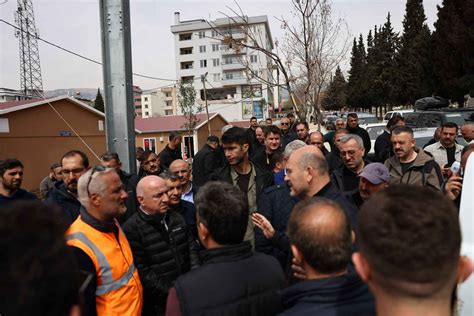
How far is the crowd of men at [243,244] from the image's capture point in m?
1.07

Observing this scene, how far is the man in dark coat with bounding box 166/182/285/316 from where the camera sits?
73.5 inches

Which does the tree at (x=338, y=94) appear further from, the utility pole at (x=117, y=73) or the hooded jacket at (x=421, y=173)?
the utility pole at (x=117, y=73)

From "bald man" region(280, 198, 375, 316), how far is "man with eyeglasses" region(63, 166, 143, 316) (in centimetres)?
124

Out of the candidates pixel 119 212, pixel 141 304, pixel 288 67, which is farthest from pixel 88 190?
pixel 288 67

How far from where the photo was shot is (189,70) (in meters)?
75.8

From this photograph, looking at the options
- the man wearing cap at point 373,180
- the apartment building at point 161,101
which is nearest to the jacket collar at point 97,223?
the man wearing cap at point 373,180

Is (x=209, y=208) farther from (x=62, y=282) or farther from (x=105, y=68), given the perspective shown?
(x=105, y=68)

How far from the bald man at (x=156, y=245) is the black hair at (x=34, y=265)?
1898 millimetres

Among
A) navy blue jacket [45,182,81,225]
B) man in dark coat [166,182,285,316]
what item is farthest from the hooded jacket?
navy blue jacket [45,182,81,225]

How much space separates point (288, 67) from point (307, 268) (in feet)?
36.9

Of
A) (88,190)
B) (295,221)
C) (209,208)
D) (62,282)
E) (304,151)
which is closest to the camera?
(62,282)

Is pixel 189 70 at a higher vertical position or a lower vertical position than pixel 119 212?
higher

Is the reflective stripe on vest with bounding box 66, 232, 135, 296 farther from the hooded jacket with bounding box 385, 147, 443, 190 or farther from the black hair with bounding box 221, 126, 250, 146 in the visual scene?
the hooded jacket with bounding box 385, 147, 443, 190

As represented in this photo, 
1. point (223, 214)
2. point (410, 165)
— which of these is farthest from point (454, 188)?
point (223, 214)
